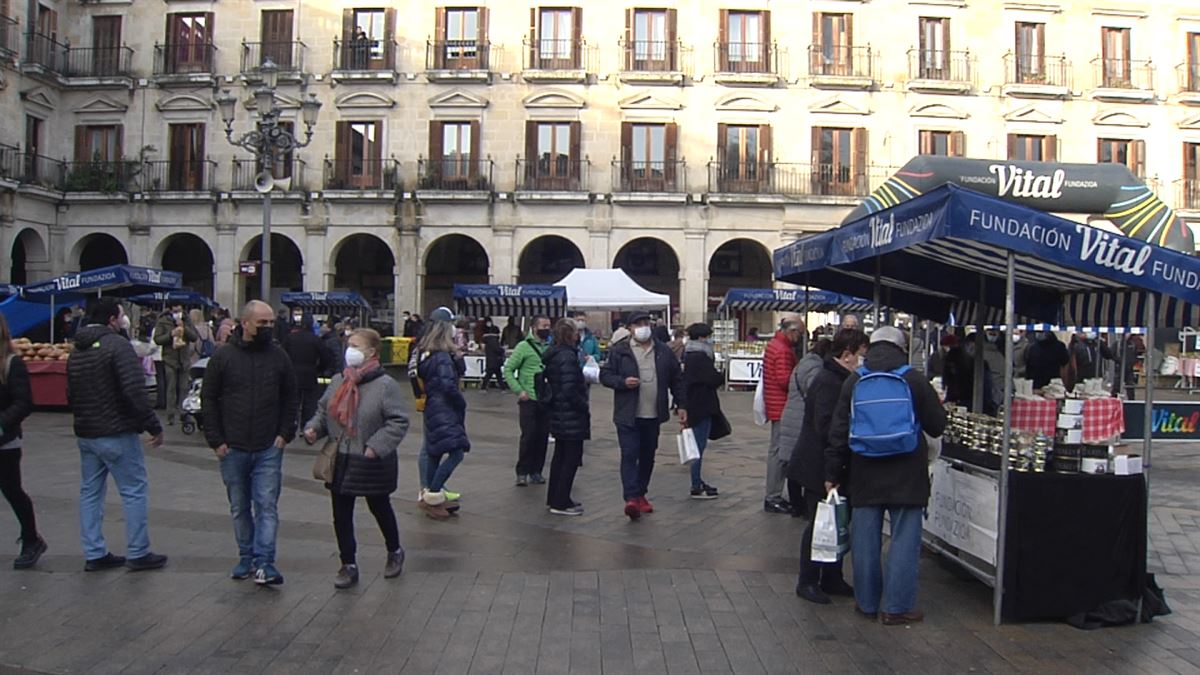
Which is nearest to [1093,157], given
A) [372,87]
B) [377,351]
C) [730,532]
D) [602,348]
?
[602,348]

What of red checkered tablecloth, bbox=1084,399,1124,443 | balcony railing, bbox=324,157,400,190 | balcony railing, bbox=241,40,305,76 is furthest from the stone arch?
red checkered tablecloth, bbox=1084,399,1124,443

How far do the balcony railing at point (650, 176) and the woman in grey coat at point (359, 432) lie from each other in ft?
82.4

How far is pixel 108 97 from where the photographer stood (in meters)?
32.5

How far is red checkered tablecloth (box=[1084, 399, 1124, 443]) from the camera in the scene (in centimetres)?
658

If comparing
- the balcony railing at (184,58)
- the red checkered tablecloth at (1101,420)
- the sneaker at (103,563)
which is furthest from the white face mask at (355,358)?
the balcony railing at (184,58)

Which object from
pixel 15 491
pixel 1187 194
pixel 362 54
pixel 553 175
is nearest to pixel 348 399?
pixel 15 491

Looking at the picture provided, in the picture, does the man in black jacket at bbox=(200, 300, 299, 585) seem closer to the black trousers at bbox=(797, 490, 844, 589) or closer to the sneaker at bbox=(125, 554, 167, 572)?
the sneaker at bbox=(125, 554, 167, 572)

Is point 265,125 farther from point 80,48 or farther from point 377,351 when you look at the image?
point 80,48

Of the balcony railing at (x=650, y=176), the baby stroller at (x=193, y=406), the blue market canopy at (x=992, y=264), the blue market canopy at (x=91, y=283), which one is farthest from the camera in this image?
the balcony railing at (x=650, y=176)

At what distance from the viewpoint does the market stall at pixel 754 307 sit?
25391 mm

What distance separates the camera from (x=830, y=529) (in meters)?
6.10

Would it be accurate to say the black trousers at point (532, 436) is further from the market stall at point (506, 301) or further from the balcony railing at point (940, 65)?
the balcony railing at point (940, 65)

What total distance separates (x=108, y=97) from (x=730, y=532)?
102 feet

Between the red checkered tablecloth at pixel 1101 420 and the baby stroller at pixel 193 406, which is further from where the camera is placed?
the baby stroller at pixel 193 406
